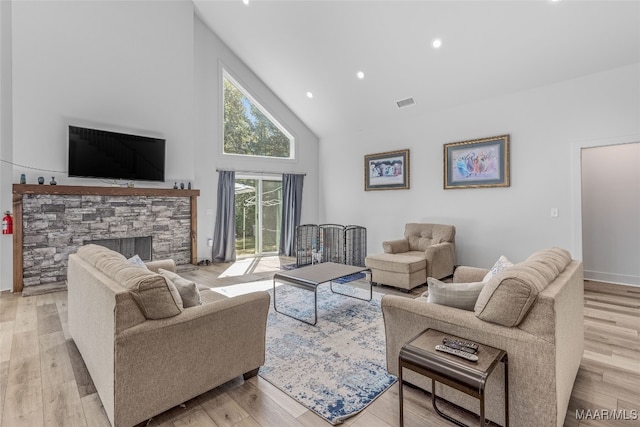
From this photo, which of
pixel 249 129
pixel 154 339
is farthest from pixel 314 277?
pixel 249 129

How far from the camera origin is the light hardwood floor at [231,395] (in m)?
1.82

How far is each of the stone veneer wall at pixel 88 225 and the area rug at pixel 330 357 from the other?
3.00m

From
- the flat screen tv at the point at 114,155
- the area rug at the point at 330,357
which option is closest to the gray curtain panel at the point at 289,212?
the flat screen tv at the point at 114,155

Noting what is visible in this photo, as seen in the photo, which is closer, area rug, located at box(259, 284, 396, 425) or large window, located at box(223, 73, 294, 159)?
area rug, located at box(259, 284, 396, 425)

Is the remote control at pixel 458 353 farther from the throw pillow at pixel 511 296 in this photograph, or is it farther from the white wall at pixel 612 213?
the white wall at pixel 612 213

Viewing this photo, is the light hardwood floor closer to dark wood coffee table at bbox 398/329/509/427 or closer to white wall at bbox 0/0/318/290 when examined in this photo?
dark wood coffee table at bbox 398/329/509/427

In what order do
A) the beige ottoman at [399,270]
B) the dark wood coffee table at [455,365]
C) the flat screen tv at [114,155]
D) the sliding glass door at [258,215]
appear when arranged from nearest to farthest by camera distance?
the dark wood coffee table at [455,365]
the beige ottoman at [399,270]
the flat screen tv at [114,155]
the sliding glass door at [258,215]

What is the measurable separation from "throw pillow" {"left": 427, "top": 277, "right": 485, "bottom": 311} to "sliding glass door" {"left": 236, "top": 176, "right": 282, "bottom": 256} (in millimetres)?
5638

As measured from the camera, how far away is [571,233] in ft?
14.3

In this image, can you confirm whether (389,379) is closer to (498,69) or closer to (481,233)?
(481,233)

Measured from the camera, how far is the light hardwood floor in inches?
71.7

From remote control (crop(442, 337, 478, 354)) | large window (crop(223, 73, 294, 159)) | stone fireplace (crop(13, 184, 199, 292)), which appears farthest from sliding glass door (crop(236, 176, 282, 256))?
remote control (crop(442, 337, 478, 354))

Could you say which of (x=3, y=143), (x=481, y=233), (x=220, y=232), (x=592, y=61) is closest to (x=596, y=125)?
(x=592, y=61)

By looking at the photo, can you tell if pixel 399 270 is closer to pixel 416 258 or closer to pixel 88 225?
pixel 416 258
